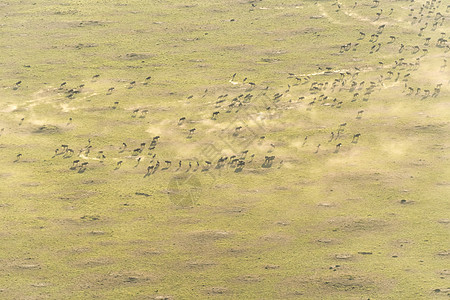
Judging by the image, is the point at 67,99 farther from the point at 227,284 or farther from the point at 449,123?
the point at 449,123

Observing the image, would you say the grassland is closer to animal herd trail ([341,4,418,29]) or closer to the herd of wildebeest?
the herd of wildebeest

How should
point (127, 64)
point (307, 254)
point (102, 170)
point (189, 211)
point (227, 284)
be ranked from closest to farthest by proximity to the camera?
point (227, 284), point (307, 254), point (189, 211), point (102, 170), point (127, 64)

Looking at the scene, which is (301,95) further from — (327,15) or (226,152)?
(327,15)

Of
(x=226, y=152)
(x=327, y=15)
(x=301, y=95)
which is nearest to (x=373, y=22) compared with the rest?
(x=327, y=15)

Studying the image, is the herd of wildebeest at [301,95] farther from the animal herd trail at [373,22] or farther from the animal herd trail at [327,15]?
the animal herd trail at [327,15]

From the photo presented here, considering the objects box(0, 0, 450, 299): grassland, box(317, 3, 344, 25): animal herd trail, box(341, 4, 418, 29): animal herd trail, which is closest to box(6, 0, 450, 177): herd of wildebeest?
box(0, 0, 450, 299): grassland

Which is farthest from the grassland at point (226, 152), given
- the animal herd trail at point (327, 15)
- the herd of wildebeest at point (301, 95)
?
the animal herd trail at point (327, 15)

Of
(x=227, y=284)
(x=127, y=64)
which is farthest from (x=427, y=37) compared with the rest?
(x=227, y=284)

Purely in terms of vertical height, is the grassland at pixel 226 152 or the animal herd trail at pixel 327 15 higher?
the animal herd trail at pixel 327 15
